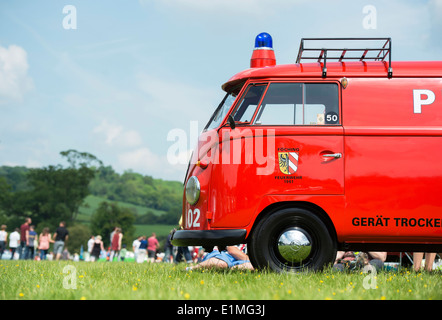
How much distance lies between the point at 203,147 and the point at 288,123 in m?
1.23

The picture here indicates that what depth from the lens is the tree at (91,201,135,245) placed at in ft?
291

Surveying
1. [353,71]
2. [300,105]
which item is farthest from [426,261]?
[300,105]

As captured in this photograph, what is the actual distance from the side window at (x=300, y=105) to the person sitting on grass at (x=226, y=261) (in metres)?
2.22

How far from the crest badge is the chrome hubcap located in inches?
30.8

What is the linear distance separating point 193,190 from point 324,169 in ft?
5.73

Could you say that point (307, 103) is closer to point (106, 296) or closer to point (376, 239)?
point (376, 239)

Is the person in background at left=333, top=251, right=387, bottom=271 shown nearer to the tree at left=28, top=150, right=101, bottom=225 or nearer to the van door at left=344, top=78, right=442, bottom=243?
the van door at left=344, top=78, right=442, bottom=243

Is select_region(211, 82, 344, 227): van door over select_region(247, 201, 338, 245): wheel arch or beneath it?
over

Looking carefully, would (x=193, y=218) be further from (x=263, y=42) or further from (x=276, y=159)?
(x=263, y=42)

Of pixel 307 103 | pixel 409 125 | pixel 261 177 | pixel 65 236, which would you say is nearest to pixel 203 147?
pixel 261 177

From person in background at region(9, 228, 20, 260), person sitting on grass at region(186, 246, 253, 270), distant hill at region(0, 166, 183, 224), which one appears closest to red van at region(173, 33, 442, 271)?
person sitting on grass at region(186, 246, 253, 270)

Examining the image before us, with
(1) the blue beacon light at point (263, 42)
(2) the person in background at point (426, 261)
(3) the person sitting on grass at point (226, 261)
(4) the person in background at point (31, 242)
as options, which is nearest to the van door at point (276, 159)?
(1) the blue beacon light at point (263, 42)

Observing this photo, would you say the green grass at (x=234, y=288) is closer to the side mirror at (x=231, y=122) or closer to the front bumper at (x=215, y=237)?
the front bumper at (x=215, y=237)

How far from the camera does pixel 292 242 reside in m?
6.77
